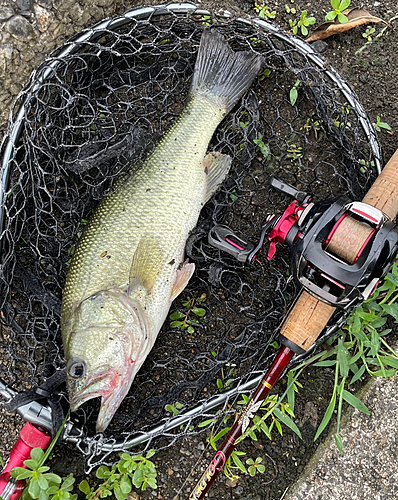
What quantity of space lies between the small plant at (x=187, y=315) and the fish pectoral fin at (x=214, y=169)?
0.59 meters

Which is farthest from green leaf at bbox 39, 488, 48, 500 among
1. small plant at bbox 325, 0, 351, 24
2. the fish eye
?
small plant at bbox 325, 0, 351, 24

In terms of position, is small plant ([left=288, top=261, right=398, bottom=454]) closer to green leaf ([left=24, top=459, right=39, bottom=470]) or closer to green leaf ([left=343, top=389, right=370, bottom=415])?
green leaf ([left=343, top=389, right=370, bottom=415])

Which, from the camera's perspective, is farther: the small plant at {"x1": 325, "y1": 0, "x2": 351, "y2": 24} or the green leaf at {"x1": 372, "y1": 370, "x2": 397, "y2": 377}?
the small plant at {"x1": 325, "y1": 0, "x2": 351, "y2": 24}

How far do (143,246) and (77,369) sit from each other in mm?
648

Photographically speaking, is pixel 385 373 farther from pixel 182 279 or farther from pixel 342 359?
pixel 182 279

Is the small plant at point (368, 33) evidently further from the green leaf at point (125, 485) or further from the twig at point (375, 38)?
the green leaf at point (125, 485)

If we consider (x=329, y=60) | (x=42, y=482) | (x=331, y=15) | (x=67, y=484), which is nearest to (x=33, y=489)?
(x=42, y=482)

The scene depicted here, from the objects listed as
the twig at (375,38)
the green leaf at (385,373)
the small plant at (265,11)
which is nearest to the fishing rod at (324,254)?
the green leaf at (385,373)

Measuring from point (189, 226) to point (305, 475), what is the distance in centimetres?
143

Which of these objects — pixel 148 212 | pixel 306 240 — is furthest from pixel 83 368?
pixel 306 240

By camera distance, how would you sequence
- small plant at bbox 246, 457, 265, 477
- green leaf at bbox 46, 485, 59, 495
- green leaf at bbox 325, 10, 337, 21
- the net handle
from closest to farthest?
1. the net handle
2. green leaf at bbox 46, 485, 59, 495
3. small plant at bbox 246, 457, 265, 477
4. green leaf at bbox 325, 10, 337, 21

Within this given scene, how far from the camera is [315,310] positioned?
193cm

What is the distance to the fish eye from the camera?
1.97m

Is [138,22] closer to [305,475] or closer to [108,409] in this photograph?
[108,409]
